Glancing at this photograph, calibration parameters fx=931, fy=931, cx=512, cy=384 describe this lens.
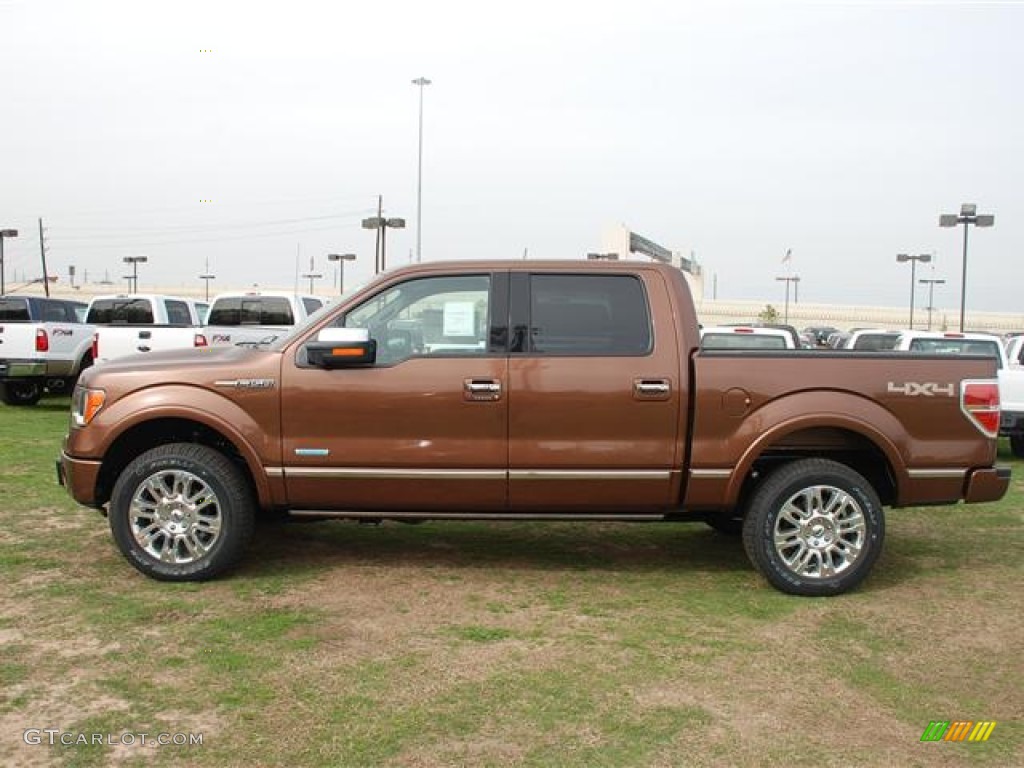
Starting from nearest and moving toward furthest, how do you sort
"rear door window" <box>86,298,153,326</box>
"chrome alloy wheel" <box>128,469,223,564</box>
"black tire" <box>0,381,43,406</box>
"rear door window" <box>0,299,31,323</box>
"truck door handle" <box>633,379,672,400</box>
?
"truck door handle" <box>633,379,672,400</box>
"chrome alloy wheel" <box>128,469,223,564</box>
"rear door window" <box>86,298,153,326</box>
"black tire" <box>0,381,43,406</box>
"rear door window" <box>0,299,31,323</box>

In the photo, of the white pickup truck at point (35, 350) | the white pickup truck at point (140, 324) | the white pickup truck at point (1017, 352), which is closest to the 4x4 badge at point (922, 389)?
the white pickup truck at point (1017, 352)

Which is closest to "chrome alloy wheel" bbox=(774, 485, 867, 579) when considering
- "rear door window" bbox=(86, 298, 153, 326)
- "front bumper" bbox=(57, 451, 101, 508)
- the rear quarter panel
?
the rear quarter panel

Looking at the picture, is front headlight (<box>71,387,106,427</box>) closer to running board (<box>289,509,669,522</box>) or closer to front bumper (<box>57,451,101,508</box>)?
front bumper (<box>57,451,101,508</box>)

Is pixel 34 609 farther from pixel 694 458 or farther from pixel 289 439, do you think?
pixel 694 458

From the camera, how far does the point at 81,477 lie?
539 cm

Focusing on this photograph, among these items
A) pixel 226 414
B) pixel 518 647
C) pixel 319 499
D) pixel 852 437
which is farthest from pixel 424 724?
pixel 852 437

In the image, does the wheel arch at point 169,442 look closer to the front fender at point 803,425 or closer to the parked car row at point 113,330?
the front fender at point 803,425

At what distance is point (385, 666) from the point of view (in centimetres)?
416

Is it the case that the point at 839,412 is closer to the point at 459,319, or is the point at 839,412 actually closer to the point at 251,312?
the point at 459,319

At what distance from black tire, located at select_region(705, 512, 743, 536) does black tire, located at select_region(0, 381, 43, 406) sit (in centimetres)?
1240

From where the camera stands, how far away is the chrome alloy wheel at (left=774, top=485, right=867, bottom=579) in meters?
5.32

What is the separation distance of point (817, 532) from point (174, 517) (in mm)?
3694

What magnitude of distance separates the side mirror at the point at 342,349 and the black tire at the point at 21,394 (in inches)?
461

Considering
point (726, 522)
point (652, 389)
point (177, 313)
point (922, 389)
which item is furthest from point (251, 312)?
point (922, 389)
